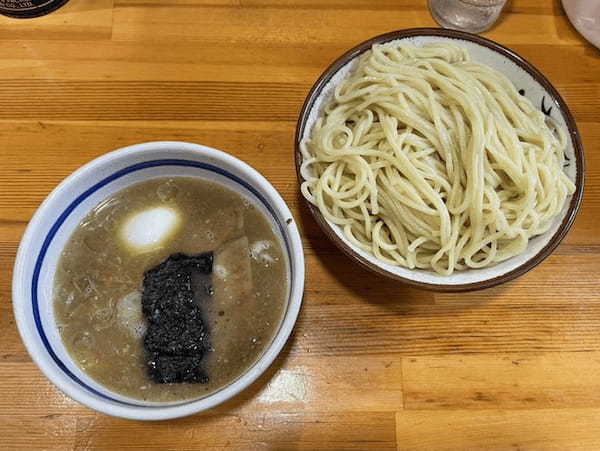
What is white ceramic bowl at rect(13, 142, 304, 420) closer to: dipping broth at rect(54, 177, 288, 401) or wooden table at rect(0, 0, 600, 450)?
dipping broth at rect(54, 177, 288, 401)

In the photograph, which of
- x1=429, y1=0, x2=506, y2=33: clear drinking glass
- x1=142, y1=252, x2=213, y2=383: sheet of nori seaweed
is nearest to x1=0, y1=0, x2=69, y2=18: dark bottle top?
x1=142, y1=252, x2=213, y2=383: sheet of nori seaweed

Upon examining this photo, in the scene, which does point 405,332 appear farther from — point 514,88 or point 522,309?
point 514,88

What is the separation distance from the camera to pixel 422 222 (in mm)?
1312

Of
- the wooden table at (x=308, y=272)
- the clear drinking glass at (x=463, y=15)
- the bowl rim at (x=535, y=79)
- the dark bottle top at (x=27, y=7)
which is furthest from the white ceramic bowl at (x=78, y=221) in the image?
the clear drinking glass at (x=463, y=15)

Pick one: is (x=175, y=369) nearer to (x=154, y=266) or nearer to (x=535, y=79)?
(x=154, y=266)

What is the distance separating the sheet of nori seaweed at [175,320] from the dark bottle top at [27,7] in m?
0.99

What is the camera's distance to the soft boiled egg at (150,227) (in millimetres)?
1168

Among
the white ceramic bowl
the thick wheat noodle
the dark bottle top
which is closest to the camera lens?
the white ceramic bowl

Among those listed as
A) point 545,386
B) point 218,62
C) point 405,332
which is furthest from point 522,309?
point 218,62

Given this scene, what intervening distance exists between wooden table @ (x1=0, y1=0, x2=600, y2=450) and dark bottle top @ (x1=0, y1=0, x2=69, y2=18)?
0.09 ft

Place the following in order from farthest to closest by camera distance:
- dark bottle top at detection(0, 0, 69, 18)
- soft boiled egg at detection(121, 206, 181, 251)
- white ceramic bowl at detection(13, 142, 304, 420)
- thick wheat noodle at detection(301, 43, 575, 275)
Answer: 1. dark bottle top at detection(0, 0, 69, 18)
2. thick wheat noodle at detection(301, 43, 575, 275)
3. soft boiled egg at detection(121, 206, 181, 251)
4. white ceramic bowl at detection(13, 142, 304, 420)

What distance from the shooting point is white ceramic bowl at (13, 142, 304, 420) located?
0.98 m

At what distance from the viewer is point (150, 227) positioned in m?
1.18

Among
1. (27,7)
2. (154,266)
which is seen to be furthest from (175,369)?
(27,7)
